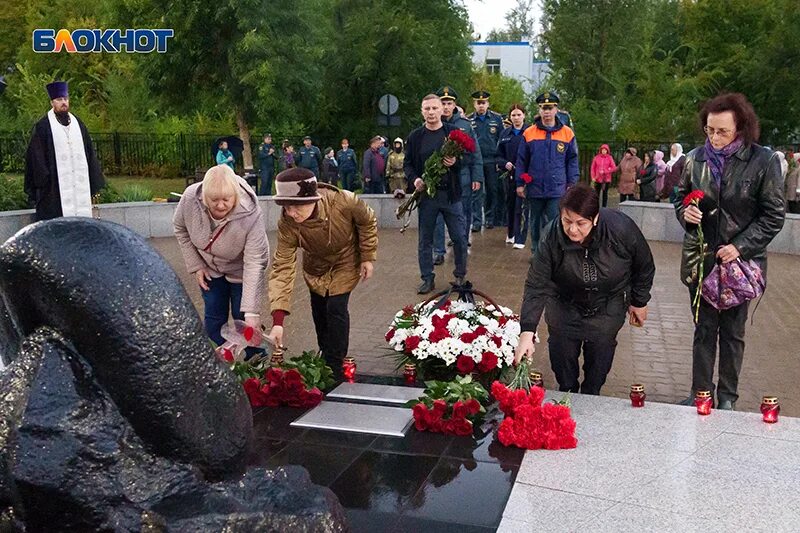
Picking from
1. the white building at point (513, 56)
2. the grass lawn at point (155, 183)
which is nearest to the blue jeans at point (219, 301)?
the grass lawn at point (155, 183)

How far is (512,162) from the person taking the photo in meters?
11.9

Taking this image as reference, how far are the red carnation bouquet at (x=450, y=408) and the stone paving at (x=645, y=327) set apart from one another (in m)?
1.54

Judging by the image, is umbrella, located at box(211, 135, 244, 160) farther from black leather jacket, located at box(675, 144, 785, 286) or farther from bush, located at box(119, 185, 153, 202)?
black leather jacket, located at box(675, 144, 785, 286)

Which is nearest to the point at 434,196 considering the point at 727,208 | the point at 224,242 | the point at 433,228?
the point at 433,228

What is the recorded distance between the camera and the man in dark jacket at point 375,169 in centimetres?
1761

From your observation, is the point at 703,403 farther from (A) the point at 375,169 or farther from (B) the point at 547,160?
(A) the point at 375,169

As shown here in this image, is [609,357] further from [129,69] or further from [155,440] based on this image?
[129,69]

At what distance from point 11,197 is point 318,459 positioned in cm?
963

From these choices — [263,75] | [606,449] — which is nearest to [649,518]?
[606,449]

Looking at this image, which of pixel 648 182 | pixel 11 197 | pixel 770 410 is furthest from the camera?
pixel 648 182

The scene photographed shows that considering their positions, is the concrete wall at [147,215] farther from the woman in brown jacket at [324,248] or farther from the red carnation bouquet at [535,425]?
the red carnation bouquet at [535,425]

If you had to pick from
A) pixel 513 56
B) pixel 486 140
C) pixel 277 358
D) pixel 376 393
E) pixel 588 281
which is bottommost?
pixel 376 393

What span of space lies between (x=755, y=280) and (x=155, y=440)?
381 cm

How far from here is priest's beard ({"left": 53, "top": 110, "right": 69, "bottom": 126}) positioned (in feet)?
30.0
